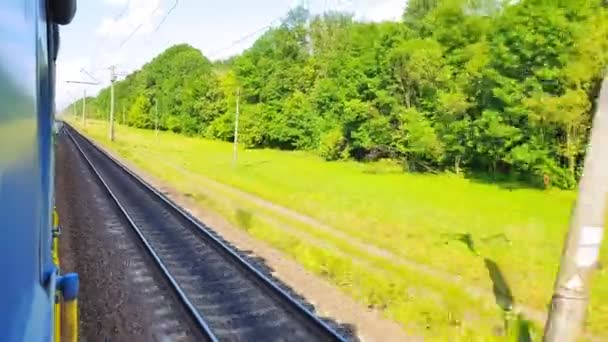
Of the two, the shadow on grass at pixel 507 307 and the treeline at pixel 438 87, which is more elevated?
A: the treeline at pixel 438 87

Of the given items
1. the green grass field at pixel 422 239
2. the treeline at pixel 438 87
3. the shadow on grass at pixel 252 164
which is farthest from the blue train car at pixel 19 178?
the shadow on grass at pixel 252 164

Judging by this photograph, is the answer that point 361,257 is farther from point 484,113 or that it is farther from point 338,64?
point 338,64

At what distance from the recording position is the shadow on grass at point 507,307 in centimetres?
1066

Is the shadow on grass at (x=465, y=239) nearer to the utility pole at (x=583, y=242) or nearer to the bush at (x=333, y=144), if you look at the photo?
the utility pole at (x=583, y=242)

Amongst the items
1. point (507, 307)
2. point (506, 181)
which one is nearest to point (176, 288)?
point (507, 307)

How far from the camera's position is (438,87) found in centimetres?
5072

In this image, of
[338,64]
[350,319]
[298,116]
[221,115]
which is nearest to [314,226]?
[350,319]

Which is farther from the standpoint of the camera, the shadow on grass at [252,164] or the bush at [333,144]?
the bush at [333,144]

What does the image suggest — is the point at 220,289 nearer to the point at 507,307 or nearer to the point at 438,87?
the point at 507,307

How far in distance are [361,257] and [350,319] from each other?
20.8 feet

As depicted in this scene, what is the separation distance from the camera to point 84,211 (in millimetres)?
21141

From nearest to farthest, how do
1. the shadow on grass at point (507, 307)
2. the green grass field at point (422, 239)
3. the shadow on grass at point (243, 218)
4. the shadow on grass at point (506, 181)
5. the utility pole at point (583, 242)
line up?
the utility pole at point (583, 242) < the shadow on grass at point (507, 307) < the green grass field at point (422, 239) < the shadow on grass at point (243, 218) < the shadow on grass at point (506, 181)

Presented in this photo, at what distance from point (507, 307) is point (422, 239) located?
7.57 meters

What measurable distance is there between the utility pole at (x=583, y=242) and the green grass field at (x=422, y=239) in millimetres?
5289
